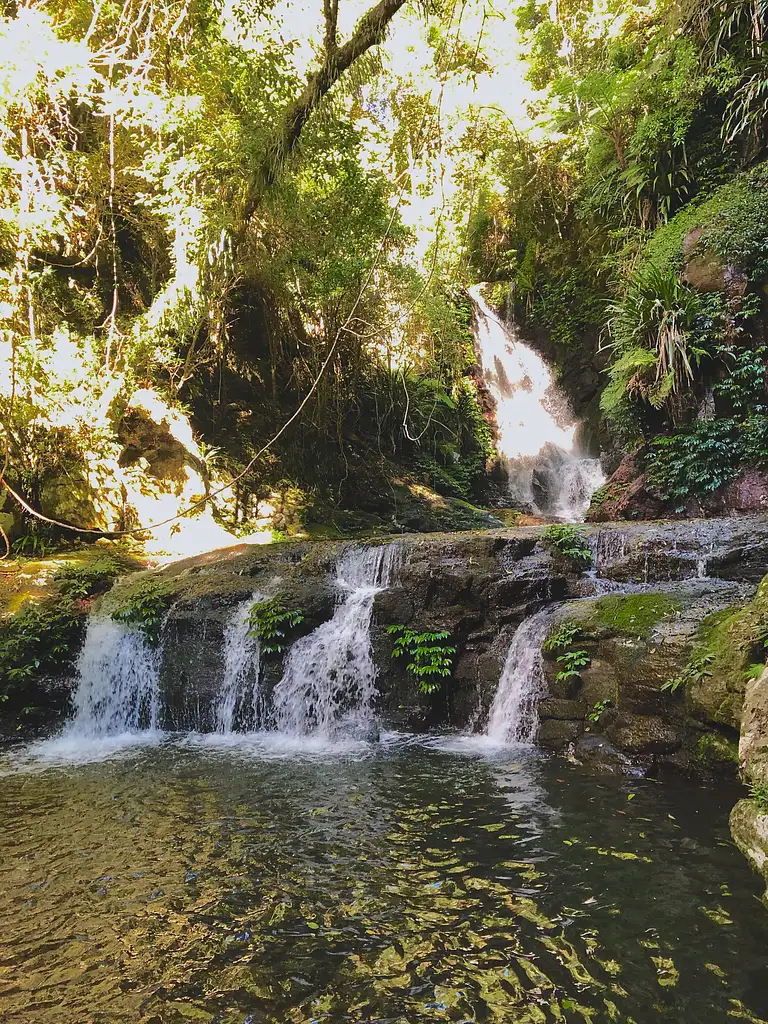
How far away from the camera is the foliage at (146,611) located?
8.20 metres

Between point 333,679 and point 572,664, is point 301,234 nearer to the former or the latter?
point 333,679

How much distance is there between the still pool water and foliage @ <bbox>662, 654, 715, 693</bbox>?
746 millimetres

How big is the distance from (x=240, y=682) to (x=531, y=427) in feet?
39.6

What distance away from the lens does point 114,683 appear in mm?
8055

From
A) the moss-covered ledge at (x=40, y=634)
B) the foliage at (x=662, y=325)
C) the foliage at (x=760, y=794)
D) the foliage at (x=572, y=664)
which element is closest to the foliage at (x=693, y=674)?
the foliage at (x=572, y=664)

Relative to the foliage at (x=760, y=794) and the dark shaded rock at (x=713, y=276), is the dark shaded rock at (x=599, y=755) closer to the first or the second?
the foliage at (x=760, y=794)

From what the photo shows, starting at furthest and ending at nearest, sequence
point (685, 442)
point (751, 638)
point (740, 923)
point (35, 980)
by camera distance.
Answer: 1. point (685, 442)
2. point (751, 638)
3. point (740, 923)
4. point (35, 980)

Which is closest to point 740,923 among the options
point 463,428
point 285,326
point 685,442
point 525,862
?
point 525,862

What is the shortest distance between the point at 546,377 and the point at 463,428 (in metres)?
2.85

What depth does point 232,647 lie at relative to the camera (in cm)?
787

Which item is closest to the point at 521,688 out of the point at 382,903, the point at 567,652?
the point at 567,652

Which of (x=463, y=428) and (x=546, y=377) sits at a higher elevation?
(x=546, y=377)

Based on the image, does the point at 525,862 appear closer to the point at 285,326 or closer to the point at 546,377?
the point at 285,326

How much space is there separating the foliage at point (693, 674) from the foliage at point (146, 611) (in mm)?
6206
